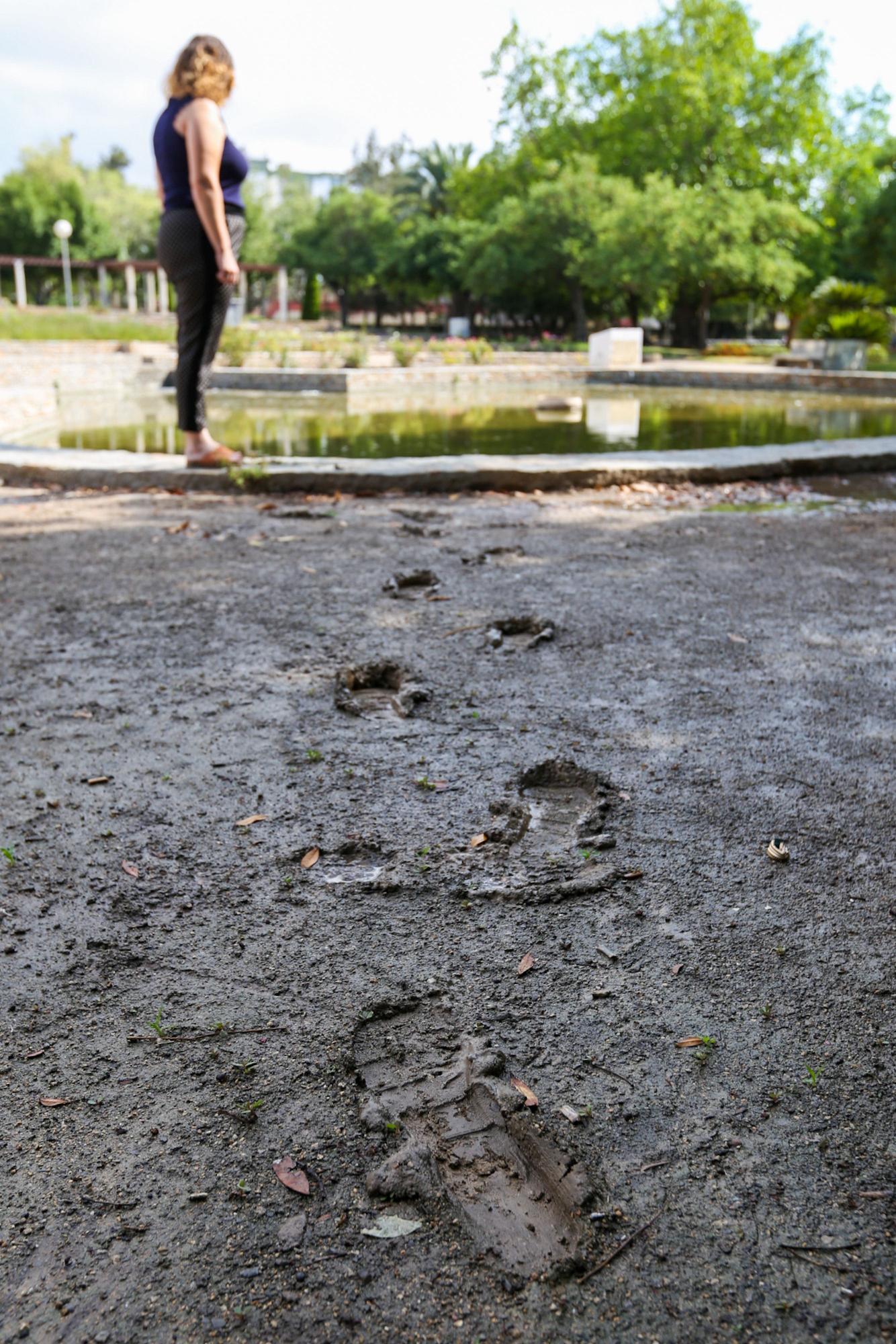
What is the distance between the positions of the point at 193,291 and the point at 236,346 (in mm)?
12564

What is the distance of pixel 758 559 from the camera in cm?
419

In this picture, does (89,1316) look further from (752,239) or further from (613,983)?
(752,239)

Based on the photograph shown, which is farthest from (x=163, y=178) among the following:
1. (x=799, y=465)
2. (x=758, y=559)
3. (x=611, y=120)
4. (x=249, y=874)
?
(x=611, y=120)

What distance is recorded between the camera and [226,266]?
5246 millimetres

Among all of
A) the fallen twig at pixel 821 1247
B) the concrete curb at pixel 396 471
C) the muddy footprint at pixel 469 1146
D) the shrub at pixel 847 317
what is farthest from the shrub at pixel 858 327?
the fallen twig at pixel 821 1247

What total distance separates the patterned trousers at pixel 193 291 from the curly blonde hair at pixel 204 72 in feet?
1.84

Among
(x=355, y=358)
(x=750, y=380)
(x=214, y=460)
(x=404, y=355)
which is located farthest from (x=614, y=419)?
(x=355, y=358)

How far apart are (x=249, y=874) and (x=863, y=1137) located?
106 cm

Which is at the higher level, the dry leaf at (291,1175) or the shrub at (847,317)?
the shrub at (847,317)

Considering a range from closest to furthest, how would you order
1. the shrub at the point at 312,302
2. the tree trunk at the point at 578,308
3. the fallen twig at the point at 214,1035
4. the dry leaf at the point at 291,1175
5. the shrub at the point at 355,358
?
1. the dry leaf at the point at 291,1175
2. the fallen twig at the point at 214,1035
3. the shrub at the point at 355,358
4. the tree trunk at the point at 578,308
5. the shrub at the point at 312,302

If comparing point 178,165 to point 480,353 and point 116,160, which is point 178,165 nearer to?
point 480,353

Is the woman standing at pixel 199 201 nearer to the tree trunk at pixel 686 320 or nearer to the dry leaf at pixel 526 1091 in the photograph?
the dry leaf at pixel 526 1091

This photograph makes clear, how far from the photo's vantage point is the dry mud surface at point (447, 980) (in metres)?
1.06

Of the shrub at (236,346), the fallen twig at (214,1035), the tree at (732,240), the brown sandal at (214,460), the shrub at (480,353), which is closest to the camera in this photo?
the fallen twig at (214,1035)
